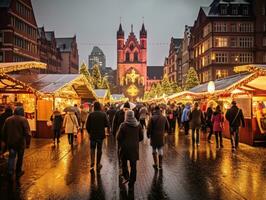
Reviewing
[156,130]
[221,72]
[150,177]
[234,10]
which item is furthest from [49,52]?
[150,177]

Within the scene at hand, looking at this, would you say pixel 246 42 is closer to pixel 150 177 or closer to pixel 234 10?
pixel 234 10

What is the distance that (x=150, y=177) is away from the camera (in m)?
9.98

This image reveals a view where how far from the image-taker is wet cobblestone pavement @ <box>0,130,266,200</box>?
319 inches

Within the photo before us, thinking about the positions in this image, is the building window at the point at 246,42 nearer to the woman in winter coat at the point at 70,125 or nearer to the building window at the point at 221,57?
the building window at the point at 221,57

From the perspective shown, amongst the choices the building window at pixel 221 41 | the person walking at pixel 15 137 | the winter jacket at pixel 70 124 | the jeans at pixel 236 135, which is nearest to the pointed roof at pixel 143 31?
the building window at pixel 221 41

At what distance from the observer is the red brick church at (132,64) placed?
14225cm

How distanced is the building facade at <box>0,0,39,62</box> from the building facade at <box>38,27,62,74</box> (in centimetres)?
1364

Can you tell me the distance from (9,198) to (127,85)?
134780mm

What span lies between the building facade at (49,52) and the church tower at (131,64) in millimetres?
47398

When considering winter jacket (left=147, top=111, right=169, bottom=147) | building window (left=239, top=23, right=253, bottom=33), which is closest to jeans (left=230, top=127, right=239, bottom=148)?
winter jacket (left=147, top=111, right=169, bottom=147)

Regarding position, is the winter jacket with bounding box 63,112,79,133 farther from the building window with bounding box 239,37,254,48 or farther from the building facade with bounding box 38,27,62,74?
the building facade with bounding box 38,27,62,74

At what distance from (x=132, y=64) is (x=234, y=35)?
3257 inches

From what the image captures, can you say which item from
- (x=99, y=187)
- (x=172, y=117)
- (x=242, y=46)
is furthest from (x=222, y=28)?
(x=99, y=187)

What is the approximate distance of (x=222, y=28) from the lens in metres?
65.9
